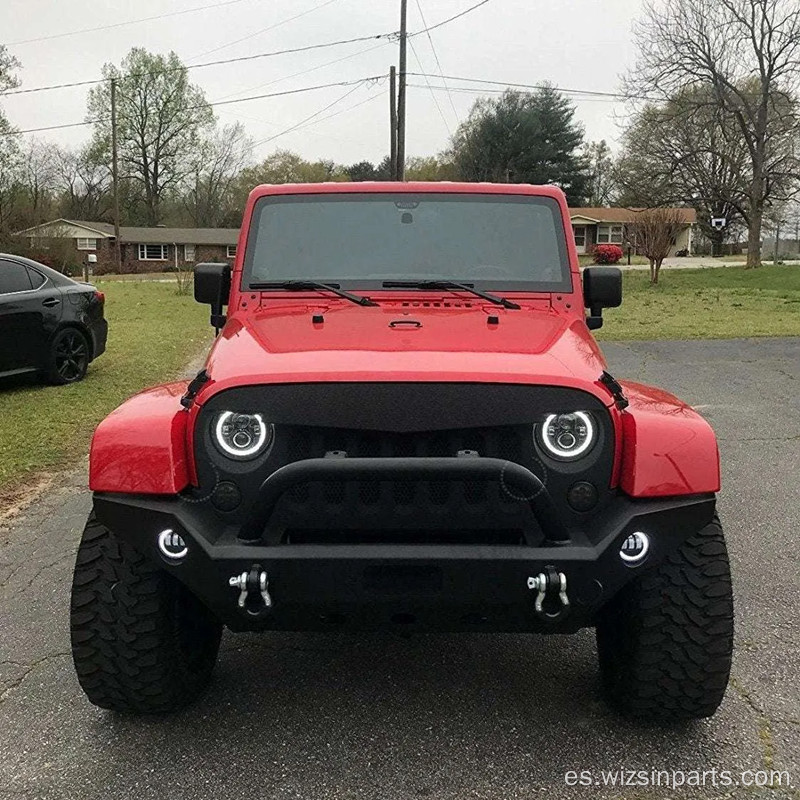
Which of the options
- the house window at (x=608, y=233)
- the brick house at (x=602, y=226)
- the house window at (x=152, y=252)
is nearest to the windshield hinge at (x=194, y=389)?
the house window at (x=152, y=252)

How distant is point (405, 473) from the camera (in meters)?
2.25

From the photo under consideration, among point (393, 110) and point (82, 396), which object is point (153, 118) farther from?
point (82, 396)

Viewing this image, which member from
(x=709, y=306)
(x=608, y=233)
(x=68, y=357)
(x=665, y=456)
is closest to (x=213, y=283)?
(x=665, y=456)

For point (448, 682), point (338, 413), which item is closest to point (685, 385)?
point (448, 682)

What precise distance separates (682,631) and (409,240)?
2051 mm

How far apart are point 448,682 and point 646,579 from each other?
2.94 ft

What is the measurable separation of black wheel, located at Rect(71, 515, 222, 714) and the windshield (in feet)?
4.85

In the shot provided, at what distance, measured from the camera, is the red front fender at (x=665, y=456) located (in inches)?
94.8

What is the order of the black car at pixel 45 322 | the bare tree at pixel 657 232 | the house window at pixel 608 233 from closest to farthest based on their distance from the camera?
the black car at pixel 45 322 < the bare tree at pixel 657 232 < the house window at pixel 608 233

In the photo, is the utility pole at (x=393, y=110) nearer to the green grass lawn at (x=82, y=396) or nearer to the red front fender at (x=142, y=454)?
the green grass lawn at (x=82, y=396)

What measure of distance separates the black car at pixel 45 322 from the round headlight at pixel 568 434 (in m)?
7.19

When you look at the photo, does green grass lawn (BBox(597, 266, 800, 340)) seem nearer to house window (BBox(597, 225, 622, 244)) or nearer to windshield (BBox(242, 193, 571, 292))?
windshield (BBox(242, 193, 571, 292))

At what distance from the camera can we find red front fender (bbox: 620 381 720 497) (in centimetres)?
241

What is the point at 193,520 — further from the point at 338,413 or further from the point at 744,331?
the point at 744,331
